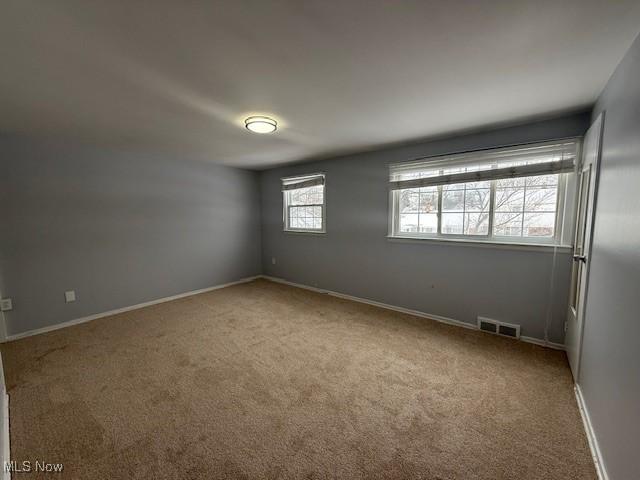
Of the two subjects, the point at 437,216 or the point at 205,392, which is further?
the point at 437,216

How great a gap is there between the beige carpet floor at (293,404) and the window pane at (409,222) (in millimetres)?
1238

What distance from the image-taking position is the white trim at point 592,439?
1312mm

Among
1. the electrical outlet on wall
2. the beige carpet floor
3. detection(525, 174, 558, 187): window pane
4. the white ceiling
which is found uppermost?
the white ceiling

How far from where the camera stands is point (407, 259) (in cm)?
347

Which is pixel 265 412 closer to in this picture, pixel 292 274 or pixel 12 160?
pixel 292 274

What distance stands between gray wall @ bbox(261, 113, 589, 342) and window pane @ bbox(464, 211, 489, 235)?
19cm

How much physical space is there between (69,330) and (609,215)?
4.96 metres

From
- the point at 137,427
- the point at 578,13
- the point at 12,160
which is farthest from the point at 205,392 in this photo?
the point at 12,160

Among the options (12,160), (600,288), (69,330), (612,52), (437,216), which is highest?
(612,52)

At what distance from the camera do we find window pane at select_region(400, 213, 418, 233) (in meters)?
3.44

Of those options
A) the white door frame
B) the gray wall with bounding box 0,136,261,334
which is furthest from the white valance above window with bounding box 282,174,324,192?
the white door frame

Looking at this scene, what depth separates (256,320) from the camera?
3293mm

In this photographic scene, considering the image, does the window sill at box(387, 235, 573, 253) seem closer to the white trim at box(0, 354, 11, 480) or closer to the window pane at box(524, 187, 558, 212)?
the window pane at box(524, 187, 558, 212)

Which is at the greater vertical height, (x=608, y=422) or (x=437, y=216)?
(x=437, y=216)
